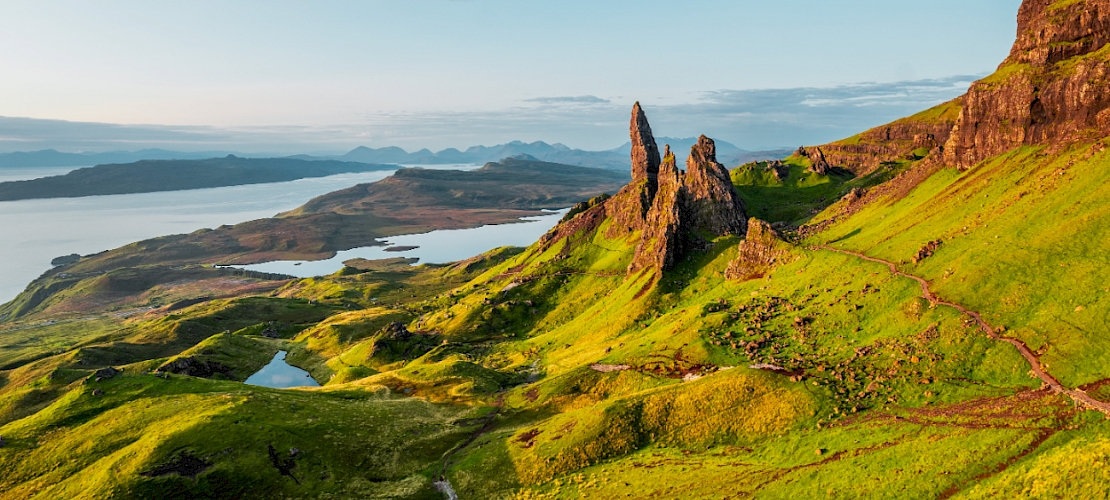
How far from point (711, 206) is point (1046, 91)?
255ft

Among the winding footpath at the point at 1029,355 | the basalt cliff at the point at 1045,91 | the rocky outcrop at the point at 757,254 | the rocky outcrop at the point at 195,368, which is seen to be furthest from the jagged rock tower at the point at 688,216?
the rocky outcrop at the point at 195,368

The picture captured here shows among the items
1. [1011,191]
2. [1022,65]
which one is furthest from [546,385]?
[1022,65]

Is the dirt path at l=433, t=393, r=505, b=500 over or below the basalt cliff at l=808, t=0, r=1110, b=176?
below

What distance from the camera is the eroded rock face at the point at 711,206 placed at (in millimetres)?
162375

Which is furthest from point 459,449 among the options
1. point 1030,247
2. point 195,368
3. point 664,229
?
point 195,368

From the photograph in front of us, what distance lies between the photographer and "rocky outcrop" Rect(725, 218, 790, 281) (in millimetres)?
120000

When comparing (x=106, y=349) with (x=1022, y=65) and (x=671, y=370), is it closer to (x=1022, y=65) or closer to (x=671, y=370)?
(x=671, y=370)

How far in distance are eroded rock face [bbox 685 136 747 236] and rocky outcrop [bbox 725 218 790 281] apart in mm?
26414

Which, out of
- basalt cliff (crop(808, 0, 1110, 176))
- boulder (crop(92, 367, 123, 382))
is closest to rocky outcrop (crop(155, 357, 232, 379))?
boulder (crop(92, 367, 123, 382))

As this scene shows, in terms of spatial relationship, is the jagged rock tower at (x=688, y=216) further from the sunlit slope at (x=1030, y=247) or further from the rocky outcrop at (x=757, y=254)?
the sunlit slope at (x=1030, y=247)

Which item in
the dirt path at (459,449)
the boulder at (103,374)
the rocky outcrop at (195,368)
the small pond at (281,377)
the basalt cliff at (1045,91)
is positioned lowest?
the small pond at (281,377)

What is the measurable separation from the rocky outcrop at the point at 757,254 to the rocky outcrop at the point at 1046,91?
1936 inches

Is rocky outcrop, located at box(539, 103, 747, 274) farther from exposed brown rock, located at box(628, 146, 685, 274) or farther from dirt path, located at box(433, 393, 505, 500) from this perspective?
dirt path, located at box(433, 393, 505, 500)

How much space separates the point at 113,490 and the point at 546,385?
61.9 meters
